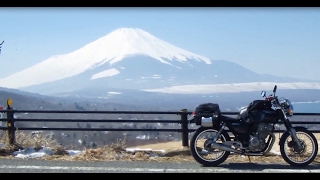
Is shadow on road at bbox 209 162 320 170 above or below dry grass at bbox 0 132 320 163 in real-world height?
below

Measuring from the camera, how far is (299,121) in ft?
28.4

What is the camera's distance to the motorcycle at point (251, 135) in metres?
7.18

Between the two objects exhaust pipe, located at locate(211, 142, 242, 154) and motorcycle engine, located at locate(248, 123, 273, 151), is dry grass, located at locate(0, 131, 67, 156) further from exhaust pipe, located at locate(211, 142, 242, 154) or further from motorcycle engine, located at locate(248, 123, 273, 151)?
motorcycle engine, located at locate(248, 123, 273, 151)

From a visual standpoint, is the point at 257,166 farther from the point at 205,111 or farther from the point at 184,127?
the point at 184,127

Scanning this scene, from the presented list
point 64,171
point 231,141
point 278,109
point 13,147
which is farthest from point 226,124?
point 13,147

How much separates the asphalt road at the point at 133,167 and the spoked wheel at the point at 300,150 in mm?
131

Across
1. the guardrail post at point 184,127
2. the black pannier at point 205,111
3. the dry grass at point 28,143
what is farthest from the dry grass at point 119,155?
the black pannier at point 205,111

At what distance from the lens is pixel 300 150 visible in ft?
23.3

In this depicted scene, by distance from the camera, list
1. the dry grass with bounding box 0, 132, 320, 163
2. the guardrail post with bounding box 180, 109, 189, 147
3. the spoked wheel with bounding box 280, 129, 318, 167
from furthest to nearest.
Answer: the guardrail post with bounding box 180, 109, 189, 147 < the dry grass with bounding box 0, 132, 320, 163 < the spoked wheel with bounding box 280, 129, 318, 167

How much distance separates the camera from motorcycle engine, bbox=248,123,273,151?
7180mm

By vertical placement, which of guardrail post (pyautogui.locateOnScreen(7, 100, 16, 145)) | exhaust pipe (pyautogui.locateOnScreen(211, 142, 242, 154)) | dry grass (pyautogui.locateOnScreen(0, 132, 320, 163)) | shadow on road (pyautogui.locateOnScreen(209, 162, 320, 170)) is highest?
guardrail post (pyautogui.locateOnScreen(7, 100, 16, 145))

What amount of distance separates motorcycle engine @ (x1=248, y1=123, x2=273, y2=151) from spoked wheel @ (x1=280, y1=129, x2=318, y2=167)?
0.28 meters

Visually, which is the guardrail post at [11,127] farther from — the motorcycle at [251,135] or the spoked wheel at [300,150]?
the spoked wheel at [300,150]

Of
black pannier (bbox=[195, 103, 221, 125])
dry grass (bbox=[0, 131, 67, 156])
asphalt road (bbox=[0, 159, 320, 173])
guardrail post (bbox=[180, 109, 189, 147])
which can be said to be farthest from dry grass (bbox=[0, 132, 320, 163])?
black pannier (bbox=[195, 103, 221, 125])
